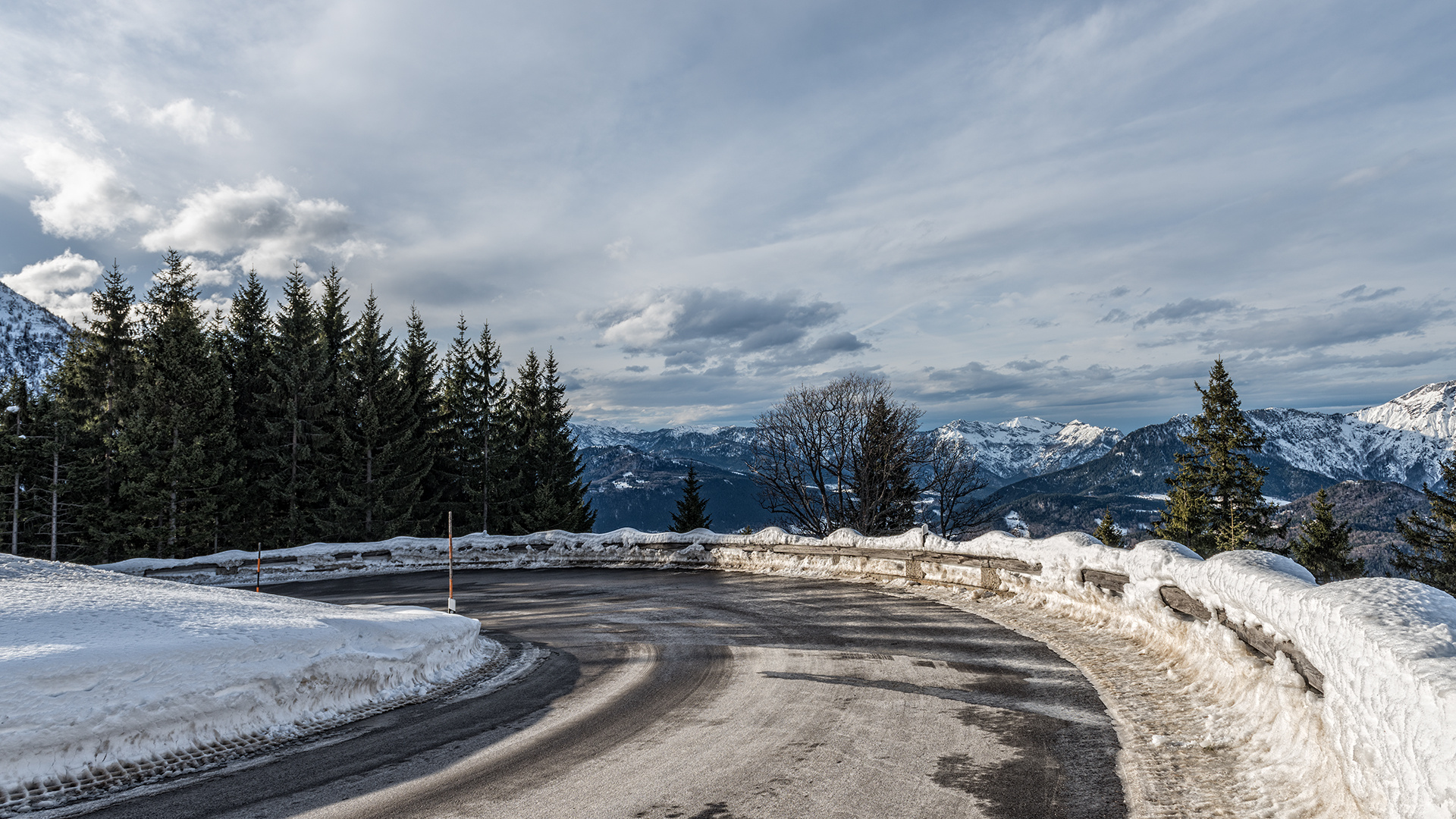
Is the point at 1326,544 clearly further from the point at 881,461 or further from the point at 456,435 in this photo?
the point at 456,435

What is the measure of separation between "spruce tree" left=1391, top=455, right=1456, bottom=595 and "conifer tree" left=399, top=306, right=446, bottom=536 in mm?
53603

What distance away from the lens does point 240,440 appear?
3509 centimetres

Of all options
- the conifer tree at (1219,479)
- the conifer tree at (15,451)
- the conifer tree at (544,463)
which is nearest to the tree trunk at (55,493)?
the conifer tree at (15,451)

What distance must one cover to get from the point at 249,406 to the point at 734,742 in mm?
39180

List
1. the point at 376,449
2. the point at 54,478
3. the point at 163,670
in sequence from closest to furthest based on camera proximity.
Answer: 1. the point at 163,670
2. the point at 54,478
3. the point at 376,449

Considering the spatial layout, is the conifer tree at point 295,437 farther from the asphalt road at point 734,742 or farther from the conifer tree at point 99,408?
the asphalt road at point 734,742

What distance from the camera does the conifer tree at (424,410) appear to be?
3897 centimetres

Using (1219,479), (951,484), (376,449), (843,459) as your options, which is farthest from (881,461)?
(376,449)

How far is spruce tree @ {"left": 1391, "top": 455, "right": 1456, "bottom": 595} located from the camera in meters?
38.3

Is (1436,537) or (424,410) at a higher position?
(424,410)

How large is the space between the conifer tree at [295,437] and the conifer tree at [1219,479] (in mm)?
44215

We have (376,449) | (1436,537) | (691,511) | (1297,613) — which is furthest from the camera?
(691,511)

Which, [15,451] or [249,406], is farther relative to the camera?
[249,406]

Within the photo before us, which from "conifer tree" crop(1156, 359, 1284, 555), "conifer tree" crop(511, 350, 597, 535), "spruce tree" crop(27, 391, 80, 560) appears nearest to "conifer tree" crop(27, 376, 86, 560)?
"spruce tree" crop(27, 391, 80, 560)
